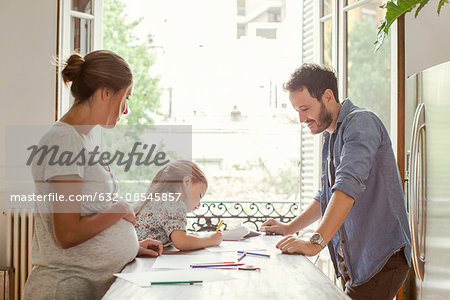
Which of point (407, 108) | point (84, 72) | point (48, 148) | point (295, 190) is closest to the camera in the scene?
point (48, 148)

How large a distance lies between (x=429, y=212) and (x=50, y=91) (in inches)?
96.1

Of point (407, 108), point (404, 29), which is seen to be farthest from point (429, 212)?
point (404, 29)

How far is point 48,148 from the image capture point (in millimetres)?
1260

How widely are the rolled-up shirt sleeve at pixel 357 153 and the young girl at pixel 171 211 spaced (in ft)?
1.86

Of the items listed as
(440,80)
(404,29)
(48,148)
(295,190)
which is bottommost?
(295,190)

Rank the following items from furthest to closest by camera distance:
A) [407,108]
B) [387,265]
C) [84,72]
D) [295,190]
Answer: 1. [295,190]
2. [407,108]
3. [387,265]
4. [84,72]

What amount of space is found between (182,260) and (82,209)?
1.33ft

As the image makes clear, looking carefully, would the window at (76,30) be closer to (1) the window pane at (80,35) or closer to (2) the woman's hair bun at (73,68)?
(1) the window pane at (80,35)

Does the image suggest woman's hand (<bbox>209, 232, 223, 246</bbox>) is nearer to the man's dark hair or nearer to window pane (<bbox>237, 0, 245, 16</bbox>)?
the man's dark hair

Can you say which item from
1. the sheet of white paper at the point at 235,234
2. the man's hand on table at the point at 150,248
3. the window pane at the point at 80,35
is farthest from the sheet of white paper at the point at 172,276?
the window pane at the point at 80,35

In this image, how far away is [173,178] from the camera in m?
1.98

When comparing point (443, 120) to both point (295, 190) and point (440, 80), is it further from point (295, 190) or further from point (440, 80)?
point (295, 190)

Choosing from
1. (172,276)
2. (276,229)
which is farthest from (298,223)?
(172,276)

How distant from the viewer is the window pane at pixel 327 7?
3331mm
